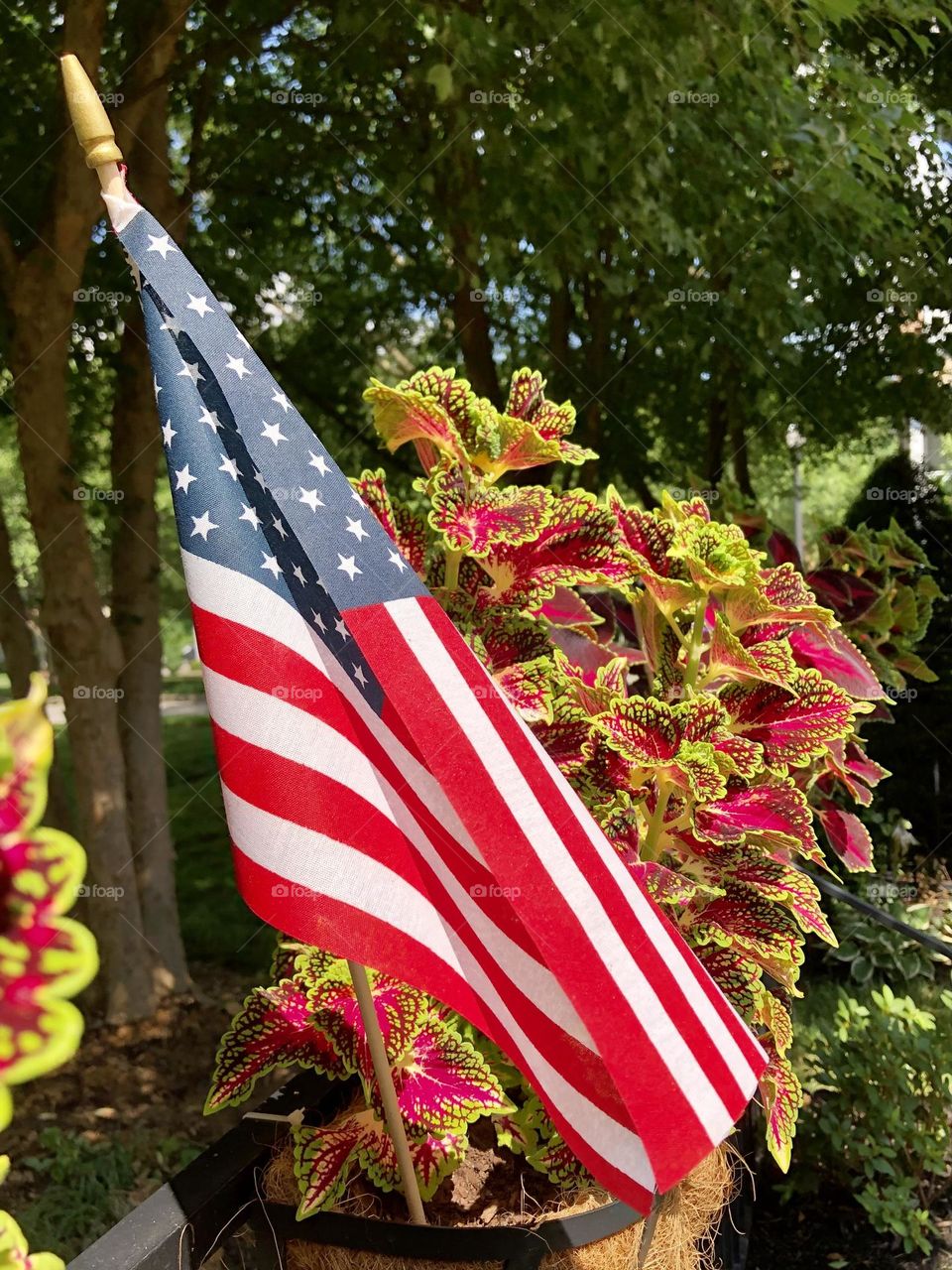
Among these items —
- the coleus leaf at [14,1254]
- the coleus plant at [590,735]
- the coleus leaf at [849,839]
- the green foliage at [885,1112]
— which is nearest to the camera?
the coleus leaf at [14,1254]

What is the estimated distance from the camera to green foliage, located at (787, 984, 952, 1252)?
288 centimetres

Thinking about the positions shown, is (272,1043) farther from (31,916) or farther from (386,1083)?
(31,916)

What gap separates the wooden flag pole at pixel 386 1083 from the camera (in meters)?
1.38

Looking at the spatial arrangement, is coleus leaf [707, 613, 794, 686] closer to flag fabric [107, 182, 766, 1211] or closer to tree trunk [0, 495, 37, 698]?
flag fabric [107, 182, 766, 1211]

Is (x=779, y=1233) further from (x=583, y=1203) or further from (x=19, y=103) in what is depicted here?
(x=19, y=103)

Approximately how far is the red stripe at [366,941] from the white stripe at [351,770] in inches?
2.8

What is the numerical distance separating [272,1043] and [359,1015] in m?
0.13

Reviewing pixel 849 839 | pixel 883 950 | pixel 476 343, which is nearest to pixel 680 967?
pixel 849 839

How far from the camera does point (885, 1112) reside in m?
2.90

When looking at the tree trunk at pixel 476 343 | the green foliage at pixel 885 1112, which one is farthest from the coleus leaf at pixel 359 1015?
the tree trunk at pixel 476 343

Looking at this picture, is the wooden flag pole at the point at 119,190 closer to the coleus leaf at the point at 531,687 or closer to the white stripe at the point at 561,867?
the white stripe at the point at 561,867

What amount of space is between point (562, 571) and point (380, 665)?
504 mm

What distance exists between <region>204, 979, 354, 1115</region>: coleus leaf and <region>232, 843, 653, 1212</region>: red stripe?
12.4 inches

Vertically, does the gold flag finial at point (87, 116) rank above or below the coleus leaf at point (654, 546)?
above
